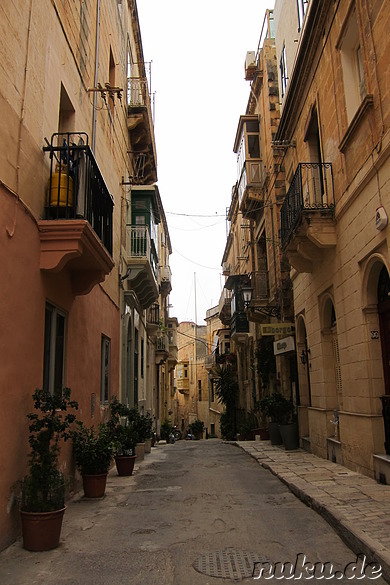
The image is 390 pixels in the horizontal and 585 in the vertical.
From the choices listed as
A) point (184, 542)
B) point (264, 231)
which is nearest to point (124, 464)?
point (184, 542)

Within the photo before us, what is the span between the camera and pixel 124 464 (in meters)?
10.2

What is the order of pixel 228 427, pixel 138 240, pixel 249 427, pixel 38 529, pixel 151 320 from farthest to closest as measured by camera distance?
pixel 228 427 → pixel 151 320 → pixel 249 427 → pixel 138 240 → pixel 38 529

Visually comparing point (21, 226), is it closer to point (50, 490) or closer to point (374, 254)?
point (50, 490)

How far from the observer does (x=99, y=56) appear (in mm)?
10805

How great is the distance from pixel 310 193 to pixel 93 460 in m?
7.16

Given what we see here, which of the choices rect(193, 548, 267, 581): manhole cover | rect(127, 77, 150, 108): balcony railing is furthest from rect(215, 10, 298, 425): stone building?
rect(193, 548, 267, 581): manhole cover

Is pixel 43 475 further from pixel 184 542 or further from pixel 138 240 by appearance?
pixel 138 240

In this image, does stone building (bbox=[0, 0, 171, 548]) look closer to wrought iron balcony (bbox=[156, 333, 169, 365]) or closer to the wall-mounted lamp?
the wall-mounted lamp

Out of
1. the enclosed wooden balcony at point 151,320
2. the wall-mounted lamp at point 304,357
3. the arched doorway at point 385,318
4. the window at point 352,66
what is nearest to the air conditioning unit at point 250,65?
the enclosed wooden balcony at point 151,320

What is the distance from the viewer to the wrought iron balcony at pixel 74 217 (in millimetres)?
6387

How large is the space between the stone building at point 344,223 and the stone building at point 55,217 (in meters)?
4.27

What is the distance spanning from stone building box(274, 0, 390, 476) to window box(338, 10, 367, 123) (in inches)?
0.7

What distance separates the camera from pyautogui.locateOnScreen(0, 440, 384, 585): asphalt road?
14.6 ft

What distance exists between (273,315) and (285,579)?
48.0 feet
